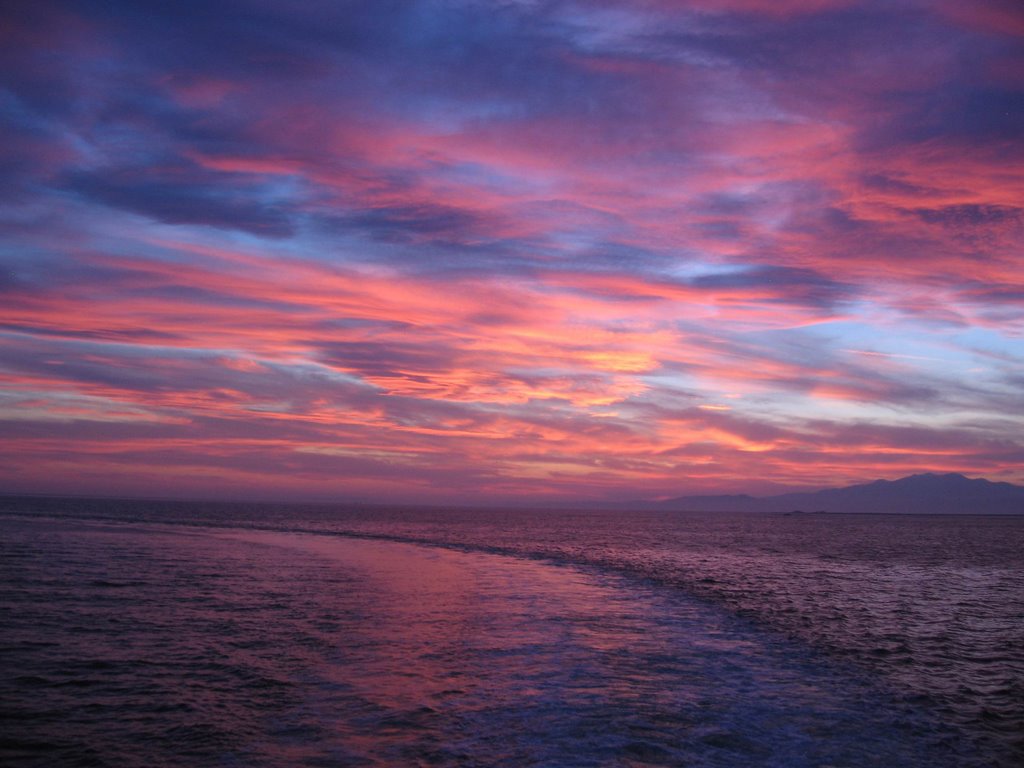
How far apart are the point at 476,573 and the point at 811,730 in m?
29.3

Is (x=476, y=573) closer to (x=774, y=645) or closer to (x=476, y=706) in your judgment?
(x=774, y=645)

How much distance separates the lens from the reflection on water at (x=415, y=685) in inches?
467

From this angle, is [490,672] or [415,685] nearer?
[415,685]

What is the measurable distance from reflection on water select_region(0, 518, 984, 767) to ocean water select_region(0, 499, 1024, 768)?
0.24 feet

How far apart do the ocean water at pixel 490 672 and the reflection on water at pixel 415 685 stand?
0.24ft

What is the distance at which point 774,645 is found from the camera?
71.6ft

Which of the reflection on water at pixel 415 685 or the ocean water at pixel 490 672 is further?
the ocean water at pixel 490 672

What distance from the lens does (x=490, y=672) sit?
1709 cm

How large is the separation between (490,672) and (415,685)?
7.22ft

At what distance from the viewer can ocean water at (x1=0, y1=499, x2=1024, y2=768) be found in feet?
39.5

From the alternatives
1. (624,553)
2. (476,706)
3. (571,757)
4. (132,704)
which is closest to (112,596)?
(132,704)

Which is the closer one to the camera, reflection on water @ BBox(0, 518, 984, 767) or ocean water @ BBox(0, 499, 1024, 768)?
reflection on water @ BBox(0, 518, 984, 767)

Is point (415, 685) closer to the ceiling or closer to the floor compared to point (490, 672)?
closer to the ceiling

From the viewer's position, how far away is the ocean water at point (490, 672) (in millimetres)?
12031
